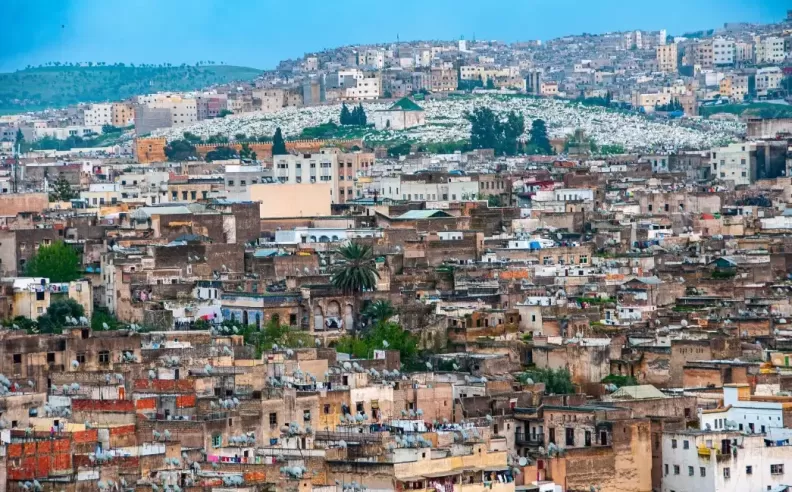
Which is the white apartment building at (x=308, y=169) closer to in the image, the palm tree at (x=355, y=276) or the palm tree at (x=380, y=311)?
the palm tree at (x=355, y=276)

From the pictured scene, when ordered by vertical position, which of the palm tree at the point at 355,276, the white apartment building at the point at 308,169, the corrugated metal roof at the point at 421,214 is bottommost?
the palm tree at the point at 355,276

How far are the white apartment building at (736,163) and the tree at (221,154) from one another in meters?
27.0

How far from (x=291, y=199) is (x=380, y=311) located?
22.9 metres

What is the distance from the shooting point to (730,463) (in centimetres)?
4444

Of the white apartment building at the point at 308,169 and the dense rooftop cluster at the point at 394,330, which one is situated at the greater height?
the white apartment building at the point at 308,169

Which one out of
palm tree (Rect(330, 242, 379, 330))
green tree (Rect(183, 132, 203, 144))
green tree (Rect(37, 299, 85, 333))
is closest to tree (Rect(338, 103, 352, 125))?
green tree (Rect(183, 132, 203, 144))

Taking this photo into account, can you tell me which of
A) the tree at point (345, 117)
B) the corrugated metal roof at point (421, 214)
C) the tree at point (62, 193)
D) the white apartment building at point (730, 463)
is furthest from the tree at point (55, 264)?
the tree at point (345, 117)

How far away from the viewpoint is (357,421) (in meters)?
46.6

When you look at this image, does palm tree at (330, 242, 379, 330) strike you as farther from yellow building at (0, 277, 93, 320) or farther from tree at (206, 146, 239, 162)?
tree at (206, 146, 239, 162)

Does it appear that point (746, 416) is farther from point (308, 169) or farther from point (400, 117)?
point (400, 117)

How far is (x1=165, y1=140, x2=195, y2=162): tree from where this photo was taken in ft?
462

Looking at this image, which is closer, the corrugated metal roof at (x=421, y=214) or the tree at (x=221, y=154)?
the corrugated metal roof at (x=421, y=214)

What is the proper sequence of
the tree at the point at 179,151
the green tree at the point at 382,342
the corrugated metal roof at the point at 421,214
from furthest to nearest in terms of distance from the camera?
1. the tree at the point at 179,151
2. the corrugated metal roof at the point at 421,214
3. the green tree at the point at 382,342

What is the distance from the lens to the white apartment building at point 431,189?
94438mm
